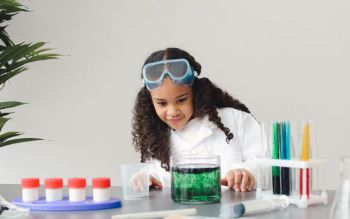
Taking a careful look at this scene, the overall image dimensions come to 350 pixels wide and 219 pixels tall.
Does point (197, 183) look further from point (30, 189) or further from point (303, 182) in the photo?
point (30, 189)

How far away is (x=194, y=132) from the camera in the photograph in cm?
175

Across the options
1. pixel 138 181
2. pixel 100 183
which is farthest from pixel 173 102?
pixel 100 183

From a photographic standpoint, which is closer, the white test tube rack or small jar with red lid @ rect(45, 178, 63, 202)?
the white test tube rack

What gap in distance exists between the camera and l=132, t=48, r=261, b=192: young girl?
5.25ft

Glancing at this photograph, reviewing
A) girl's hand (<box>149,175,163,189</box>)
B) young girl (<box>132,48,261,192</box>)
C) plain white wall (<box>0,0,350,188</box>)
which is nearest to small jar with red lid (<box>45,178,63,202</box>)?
girl's hand (<box>149,175,163,189</box>)

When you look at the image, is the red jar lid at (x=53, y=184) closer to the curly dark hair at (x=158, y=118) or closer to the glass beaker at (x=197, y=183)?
the glass beaker at (x=197, y=183)

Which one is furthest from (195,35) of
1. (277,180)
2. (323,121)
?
(277,180)

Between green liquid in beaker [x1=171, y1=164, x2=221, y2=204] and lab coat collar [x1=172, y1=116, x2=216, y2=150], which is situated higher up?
lab coat collar [x1=172, y1=116, x2=216, y2=150]

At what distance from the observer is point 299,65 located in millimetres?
2461

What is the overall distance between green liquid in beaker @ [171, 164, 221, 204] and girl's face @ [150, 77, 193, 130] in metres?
0.45

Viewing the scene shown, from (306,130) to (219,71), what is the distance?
4.87 ft

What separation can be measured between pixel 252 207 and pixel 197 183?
15cm

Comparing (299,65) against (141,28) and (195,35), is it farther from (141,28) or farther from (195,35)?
(141,28)

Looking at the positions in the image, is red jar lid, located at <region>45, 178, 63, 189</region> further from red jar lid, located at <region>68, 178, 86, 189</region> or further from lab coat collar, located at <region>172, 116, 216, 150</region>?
lab coat collar, located at <region>172, 116, 216, 150</region>
